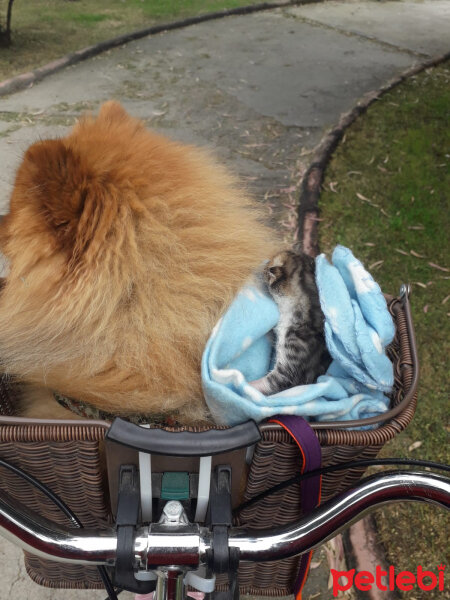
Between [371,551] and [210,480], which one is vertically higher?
[210,480]

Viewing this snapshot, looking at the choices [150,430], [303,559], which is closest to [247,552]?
[150,430]

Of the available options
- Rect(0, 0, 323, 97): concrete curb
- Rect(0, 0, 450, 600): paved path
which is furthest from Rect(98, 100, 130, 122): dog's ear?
Rect(0, 0, 323, 97): concrete curb

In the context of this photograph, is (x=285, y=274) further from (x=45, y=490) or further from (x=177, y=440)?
(x=45, y=490)

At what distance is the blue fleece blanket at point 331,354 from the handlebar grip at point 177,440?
14 centimetres

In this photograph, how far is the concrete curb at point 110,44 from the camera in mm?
5848

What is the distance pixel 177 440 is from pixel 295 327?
55 centimetres

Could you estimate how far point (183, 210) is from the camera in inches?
49.2

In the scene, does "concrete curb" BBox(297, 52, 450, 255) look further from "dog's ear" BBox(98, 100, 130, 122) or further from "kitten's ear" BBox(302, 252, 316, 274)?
"dog's ear" BBox(98, 100, 130, 122)

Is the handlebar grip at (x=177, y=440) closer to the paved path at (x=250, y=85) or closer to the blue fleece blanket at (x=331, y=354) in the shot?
the blue fleece blanket at (x=331, y=354)

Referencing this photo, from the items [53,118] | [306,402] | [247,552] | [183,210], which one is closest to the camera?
[247,552]

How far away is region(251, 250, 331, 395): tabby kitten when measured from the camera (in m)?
1.29

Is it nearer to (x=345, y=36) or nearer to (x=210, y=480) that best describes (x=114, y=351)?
(x=210, y=480)

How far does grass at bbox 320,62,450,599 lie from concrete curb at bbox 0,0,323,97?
12.2 ft

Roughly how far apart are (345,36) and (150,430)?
8.60 m
